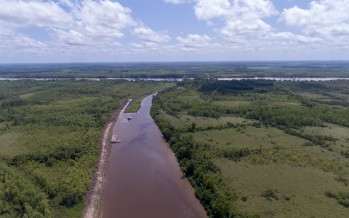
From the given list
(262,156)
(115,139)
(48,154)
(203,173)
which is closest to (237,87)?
(115,139)

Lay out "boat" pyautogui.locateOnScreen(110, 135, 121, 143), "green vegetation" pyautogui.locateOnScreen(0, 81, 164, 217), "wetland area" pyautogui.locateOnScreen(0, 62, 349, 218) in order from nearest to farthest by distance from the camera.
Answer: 1. "green vegetation" pyautogui.locateOnScreen(0, 81, 164, 217)
2. "wetland area" pyautogui.locateOnScreen(0, 62, 349, 218)
3. "boat" pyautogui.locateOnScreen(110, 135, 121, 143)

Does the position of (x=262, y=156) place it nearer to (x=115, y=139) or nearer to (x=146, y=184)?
(x=146, y=184)

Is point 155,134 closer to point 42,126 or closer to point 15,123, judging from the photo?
point 42,126

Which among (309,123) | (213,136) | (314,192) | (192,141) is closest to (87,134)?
(192,141)

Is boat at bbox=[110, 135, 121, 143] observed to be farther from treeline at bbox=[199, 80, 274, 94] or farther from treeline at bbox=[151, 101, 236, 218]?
treeline at bbox=[199, 80, 274, 94]

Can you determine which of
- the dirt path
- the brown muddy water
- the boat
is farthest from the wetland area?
the boat

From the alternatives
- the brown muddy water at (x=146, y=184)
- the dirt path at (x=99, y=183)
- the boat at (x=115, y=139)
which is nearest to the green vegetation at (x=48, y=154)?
the dirt path at (x=99, y=183)
